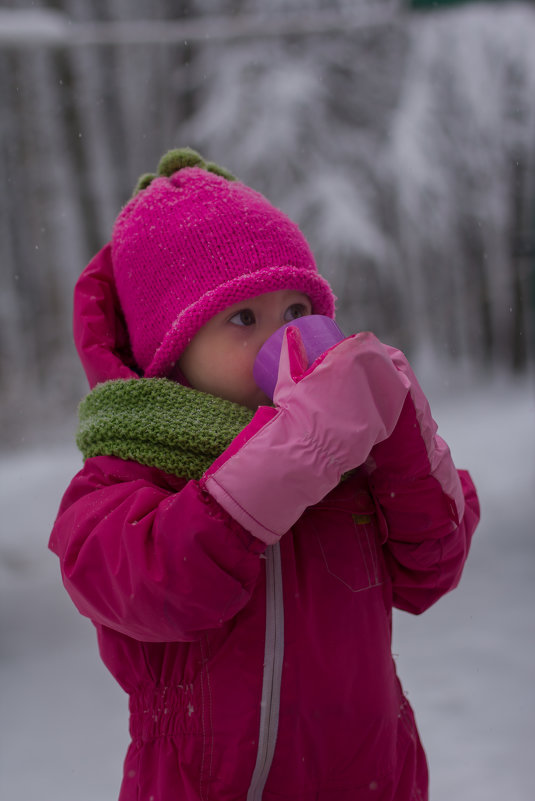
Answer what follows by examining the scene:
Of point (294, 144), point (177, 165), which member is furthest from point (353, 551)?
point (294, 144)

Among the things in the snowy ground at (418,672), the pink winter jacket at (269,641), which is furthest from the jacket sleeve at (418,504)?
the snowy ground at (418,672)

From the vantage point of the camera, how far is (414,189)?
6.14 m

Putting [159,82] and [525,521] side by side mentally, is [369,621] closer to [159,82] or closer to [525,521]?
[525,521]

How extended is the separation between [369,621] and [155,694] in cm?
34

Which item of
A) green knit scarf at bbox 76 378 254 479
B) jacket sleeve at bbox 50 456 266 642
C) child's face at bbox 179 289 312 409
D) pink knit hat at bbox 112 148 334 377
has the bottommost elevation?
jacket sleeve at bbox 50 456 266 642

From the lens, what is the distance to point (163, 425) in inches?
43.4

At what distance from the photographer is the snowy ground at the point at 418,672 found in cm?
215

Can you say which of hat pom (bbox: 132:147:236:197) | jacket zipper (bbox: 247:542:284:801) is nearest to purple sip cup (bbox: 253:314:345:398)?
jacket zipper (bbox: 247:542:284:801)

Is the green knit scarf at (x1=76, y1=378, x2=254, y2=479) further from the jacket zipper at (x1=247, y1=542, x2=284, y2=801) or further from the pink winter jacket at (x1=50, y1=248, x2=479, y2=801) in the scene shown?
the jacket zipper at (x1=247, y1=542, x2=284, y2=801)

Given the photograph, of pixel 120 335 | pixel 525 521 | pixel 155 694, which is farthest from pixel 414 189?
pixel 155 694

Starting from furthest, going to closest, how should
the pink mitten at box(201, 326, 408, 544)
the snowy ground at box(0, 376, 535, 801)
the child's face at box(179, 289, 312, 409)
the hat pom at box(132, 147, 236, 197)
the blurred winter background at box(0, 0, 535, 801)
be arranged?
the blurred winter background at box(0, 0, 535, 801) → the snowy ground at box(0, 376, 535, 801) → the hat pom at box(132, 147, 236, 197) → the child's face at box(179, 289, 312, 409) → the pink mitten at box(201, 326, 408, 544)

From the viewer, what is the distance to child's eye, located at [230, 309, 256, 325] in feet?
3.93

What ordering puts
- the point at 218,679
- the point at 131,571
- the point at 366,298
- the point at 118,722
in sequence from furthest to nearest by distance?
the point at 366,298, the point at 118,722, the point at 218,679, the point at 131,571

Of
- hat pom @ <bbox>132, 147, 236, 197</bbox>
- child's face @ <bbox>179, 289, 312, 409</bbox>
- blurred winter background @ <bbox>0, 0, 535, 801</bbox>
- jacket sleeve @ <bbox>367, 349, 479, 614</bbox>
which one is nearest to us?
jacket sleeve @ <bbox>367, 349, 479, 614</bbox>
